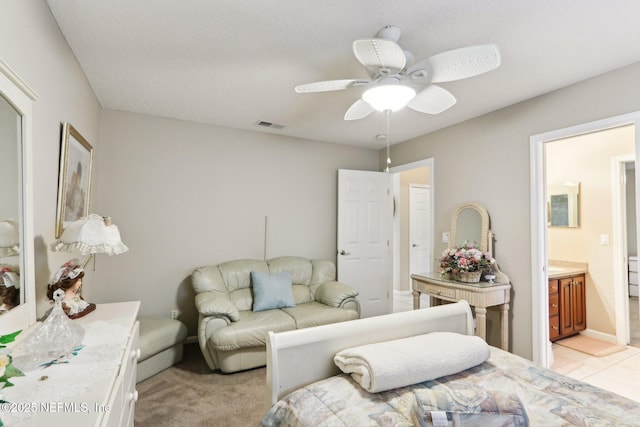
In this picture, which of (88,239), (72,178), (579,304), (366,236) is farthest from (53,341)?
(579,304)

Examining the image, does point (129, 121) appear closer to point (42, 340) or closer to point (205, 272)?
point (205, 272)

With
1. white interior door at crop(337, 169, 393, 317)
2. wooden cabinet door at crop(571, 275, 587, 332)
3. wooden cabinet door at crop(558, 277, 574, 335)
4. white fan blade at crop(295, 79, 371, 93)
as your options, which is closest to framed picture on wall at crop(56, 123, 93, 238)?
white fan blade at crop(295, 79, 371, 93)

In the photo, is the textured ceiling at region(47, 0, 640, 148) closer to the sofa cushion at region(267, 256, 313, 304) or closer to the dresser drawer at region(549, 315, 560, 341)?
the sofa cushion at region(267, 256, 313, 304)

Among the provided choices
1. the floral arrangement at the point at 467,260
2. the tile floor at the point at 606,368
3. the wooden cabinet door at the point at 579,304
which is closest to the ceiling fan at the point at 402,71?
the floral arrangement at the point at 467,260

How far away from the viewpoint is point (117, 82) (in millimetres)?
2627

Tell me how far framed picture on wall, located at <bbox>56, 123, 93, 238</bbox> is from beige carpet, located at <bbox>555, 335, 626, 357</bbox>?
195 inches

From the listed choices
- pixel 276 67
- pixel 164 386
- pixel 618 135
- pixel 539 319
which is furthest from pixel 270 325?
pixel 618 135

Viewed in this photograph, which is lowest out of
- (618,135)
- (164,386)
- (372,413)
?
(164,386)

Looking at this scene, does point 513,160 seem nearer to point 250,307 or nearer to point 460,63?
point 460,63

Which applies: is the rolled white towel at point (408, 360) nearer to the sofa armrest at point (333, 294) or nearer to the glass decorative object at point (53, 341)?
the glass decorative object at point (53, 341)

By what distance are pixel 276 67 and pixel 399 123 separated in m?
1.81

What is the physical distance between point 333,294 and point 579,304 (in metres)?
3.02

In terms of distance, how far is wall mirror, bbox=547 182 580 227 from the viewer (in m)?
3.97

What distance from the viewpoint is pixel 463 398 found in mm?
1122
